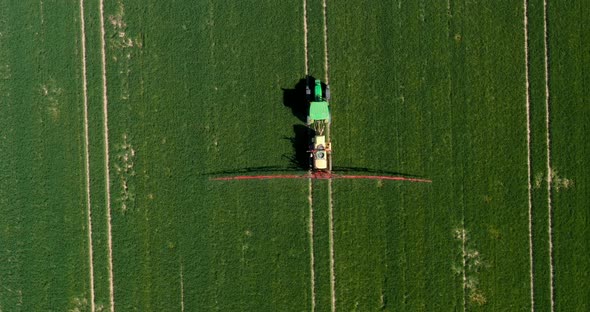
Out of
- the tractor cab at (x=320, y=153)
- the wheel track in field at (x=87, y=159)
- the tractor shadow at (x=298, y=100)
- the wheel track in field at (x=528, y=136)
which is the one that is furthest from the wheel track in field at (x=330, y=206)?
the wheel track in field at (x=87, y=159)

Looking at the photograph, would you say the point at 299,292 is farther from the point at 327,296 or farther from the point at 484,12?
the point at 484,12

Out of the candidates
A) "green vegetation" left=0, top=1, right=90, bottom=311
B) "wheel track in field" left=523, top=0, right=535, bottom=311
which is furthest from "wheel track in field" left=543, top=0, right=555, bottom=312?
"green vegetation" left=0, top=1, right=90, bottom=311

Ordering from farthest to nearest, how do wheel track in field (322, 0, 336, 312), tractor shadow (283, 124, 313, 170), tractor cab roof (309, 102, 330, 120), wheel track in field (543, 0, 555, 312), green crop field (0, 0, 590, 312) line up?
tractor shadow (283, 124, 313, 170) → wheel track in field (322, 0, 336, 312) → green crop field (0, 0, 590, 312) → wheel track in field (543, 0, 555, 312) → tractor cab roof (309, 102, 330, 120)

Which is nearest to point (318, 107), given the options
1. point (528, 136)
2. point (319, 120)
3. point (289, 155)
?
point (319, 120)

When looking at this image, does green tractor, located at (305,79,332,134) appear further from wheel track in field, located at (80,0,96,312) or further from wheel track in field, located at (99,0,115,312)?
wheel track in field, located at (80,0,96,312)

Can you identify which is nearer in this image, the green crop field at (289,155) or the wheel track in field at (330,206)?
the green crop field at (289,155)

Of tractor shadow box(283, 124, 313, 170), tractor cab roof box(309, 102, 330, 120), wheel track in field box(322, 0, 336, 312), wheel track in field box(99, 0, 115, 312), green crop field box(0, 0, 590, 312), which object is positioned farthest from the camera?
wheel track in field box(99, 0, 115, 312)

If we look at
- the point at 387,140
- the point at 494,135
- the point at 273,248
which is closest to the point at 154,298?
the point at 273,248

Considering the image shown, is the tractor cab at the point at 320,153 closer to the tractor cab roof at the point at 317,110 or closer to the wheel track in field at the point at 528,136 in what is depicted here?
the tractor cab roof at the point at 317,110

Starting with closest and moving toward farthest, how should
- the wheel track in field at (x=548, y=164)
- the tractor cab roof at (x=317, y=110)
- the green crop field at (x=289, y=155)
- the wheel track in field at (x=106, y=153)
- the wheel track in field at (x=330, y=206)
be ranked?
the tractor cab roof at (x=317, y=110) < the wheel track in field at (x=548, y=164) < the green crop field at (x=289, y=155) < the wheel track in field at (x=330, y=206) < the wheel track in field at (x=106, y=153)
